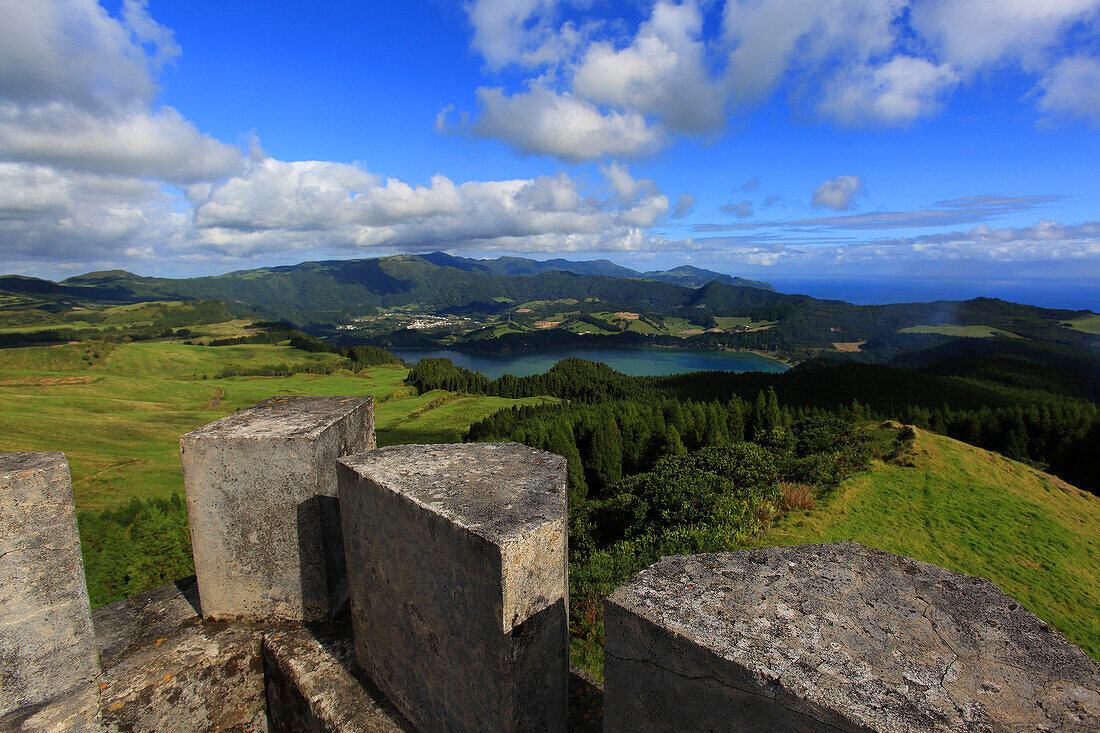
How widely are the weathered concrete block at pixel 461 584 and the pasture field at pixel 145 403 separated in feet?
134

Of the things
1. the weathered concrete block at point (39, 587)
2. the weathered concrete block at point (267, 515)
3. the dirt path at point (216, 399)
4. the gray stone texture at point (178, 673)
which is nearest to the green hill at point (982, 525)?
the weathered concrete block at point (267, 515)

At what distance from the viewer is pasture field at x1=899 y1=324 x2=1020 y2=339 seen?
151 m

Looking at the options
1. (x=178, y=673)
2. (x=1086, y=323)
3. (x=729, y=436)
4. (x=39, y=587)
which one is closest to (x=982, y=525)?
(x=178, y=673)

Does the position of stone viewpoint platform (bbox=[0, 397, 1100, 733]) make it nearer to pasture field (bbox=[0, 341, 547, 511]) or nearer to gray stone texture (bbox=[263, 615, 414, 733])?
gray stone texture (bbox=[263, 615, 414, 733])

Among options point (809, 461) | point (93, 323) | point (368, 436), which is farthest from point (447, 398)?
point (93, 323)

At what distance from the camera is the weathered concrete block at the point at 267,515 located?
455 centimetres

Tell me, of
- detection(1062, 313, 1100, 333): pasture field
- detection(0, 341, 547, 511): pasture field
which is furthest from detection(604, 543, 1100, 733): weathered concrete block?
detection(1062, 313, 1100, 333): pasture field

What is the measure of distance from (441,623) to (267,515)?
2195 mm

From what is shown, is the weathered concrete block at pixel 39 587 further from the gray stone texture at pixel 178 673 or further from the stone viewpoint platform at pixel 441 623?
the gray stone texture at pixel 178 673

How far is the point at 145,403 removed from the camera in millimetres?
69750

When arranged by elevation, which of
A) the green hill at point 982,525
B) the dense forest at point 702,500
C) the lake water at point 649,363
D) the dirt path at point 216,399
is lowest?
the lake water at point 649,363

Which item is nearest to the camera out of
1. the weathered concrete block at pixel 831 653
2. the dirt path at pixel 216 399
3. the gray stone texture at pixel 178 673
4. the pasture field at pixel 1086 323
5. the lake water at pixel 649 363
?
the weathered concrete block at pixel 831 653

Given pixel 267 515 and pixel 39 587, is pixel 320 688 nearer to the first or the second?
pixel 267 515

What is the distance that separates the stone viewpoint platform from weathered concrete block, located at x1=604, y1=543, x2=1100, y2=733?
11mm
